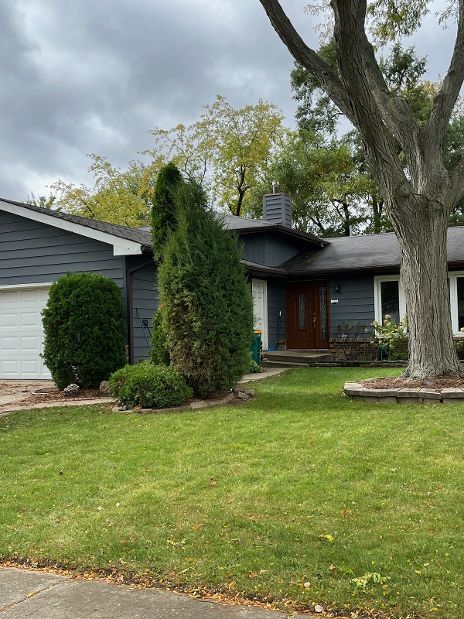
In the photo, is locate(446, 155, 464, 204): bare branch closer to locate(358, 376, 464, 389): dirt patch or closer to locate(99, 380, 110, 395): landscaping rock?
locate(358, 376, 464, 389): dirt patch

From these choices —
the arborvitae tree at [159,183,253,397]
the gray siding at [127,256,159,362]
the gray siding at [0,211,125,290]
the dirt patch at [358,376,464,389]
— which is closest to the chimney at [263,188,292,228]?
the gray siding at [127,256,159,362]

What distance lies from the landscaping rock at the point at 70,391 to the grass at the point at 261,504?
289 centimetres

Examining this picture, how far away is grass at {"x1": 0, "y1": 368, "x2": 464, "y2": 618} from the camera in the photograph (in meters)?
2.87

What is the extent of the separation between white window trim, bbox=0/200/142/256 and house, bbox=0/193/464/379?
0.8 inches

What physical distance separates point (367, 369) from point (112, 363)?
18.6ft

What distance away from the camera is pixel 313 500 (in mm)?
3951

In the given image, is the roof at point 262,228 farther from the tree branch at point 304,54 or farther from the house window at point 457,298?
the tree branch at point 304,54

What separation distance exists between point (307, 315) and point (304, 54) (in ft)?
32.0

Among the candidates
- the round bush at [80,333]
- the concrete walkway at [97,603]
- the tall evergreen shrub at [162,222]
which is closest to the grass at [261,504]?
the concrete walkway at [97,603]

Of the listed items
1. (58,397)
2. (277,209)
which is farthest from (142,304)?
(277,209)

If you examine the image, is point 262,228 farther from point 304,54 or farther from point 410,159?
point 304,54

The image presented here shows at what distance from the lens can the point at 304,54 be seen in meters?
8.11

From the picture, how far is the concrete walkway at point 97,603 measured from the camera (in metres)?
2.61

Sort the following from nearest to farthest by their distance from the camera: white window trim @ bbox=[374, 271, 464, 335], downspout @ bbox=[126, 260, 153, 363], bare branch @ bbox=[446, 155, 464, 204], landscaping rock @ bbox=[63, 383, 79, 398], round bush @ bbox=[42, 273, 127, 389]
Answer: bare branch @ bbox=[446, 155, 464, 204] → landscaping rock @ bbox=[63, 383, 79, 398] → round bush @ bbox=[42, 273, 127, 389] → downspout @ bbox=[126, 260, 153, 363] → white window trim @ bbox=[374, 271, 464, 335]
